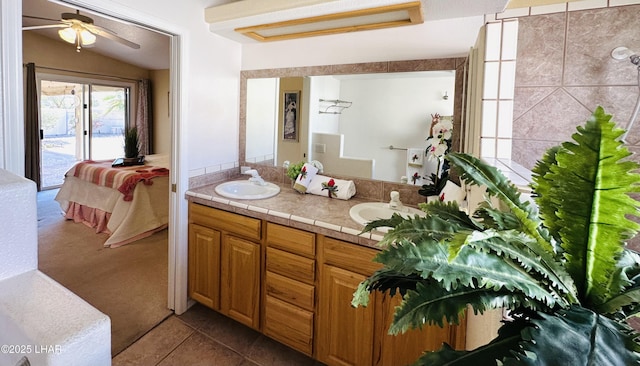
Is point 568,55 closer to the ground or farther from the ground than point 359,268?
farther from the ground

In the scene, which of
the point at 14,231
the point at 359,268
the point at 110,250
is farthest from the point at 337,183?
the point at 110,250

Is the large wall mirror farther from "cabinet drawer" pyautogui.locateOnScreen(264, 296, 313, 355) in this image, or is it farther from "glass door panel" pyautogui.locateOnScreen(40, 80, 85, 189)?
"glass door panel" pyautogui.locateOnScreen(40, 80, 85, 189)

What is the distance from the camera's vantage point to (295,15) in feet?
5.89

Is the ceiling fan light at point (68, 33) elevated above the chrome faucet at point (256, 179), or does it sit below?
above

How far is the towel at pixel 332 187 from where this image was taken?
6.82 ft

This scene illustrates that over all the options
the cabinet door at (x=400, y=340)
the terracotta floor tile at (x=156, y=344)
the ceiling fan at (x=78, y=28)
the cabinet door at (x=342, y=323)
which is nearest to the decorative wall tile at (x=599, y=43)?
the cabinet door at (x=400, y=340)

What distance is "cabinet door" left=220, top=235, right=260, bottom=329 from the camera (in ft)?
6.11

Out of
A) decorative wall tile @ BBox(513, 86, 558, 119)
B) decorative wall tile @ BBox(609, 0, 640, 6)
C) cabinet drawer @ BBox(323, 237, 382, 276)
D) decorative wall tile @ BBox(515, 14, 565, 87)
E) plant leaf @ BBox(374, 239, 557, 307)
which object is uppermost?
decorative wall tile @ BBox(609, 0, 640, 6)

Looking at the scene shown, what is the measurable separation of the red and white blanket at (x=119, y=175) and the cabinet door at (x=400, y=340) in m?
3.10

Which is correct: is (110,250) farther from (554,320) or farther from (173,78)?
(554,320)

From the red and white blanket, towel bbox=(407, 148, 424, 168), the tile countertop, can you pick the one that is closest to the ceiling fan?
the red and white blanket

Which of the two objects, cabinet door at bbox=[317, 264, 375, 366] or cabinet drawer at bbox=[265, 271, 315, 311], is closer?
cabinet door at bbox=[317, 264, 375, 366]

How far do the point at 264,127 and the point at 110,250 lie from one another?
2.14 m

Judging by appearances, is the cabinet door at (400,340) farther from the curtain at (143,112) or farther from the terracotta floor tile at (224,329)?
the curtain at (143,112)
